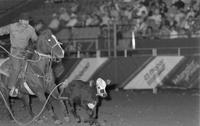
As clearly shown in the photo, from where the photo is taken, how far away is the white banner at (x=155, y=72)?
50.8 feet

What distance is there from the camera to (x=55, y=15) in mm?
19641

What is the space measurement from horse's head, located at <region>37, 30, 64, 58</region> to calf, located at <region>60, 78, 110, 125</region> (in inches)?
31.6

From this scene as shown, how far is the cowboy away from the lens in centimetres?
1014

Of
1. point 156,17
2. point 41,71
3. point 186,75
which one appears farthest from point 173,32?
point 41,71

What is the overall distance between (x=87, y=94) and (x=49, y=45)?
4.28 feet

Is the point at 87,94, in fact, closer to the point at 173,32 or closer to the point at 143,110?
the point at 143,110

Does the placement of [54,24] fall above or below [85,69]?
above

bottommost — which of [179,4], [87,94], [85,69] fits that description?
[85,69]

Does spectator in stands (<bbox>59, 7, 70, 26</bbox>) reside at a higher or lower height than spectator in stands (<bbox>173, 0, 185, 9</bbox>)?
lower

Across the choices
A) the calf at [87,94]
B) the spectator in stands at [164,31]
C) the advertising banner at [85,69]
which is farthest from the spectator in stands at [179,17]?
the calf at [87,94]

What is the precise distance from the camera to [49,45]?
31.8 ft

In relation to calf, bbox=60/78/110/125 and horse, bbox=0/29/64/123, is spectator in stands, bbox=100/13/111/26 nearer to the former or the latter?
horse, bbox=0/29/64/123

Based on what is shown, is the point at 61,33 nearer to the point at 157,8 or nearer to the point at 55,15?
the point at 55,15

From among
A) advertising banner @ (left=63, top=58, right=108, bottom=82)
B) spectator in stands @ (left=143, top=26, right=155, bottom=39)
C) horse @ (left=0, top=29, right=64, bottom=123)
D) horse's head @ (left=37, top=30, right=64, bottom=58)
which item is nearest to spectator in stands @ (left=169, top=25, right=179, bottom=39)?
spectator in stands @ (left=143, top=26, right=155, bottom=39)
